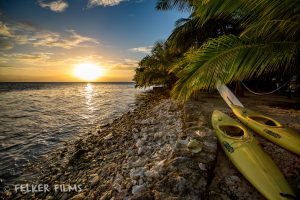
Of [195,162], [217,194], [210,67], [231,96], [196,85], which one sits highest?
[210,67]

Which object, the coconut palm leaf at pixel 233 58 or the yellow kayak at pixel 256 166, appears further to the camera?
the yellow kayak at pixel 256 166

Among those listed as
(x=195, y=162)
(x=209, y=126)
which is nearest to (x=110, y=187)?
(x=195, y=162)

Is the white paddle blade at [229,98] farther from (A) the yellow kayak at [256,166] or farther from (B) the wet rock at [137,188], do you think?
(B) the wet rock at [137,188]

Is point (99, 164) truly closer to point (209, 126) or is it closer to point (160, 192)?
point (160, 192)

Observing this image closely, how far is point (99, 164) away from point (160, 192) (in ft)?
7.61

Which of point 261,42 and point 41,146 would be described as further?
point 41,146

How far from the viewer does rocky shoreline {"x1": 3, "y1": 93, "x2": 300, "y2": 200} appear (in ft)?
9.41

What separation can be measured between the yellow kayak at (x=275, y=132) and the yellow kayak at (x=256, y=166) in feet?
2.50

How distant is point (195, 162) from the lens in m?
3.39

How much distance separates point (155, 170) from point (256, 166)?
5.55 ft

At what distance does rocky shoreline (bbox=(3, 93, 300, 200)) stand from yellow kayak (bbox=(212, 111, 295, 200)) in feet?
0.53

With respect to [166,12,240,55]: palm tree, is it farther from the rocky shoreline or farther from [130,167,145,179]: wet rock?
[130,167,145,179]: wet rock

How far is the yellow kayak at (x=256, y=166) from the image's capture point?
8.73 feet

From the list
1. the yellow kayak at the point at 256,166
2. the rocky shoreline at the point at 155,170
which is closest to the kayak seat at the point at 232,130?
the rocky shoreline at the point at 155,170
